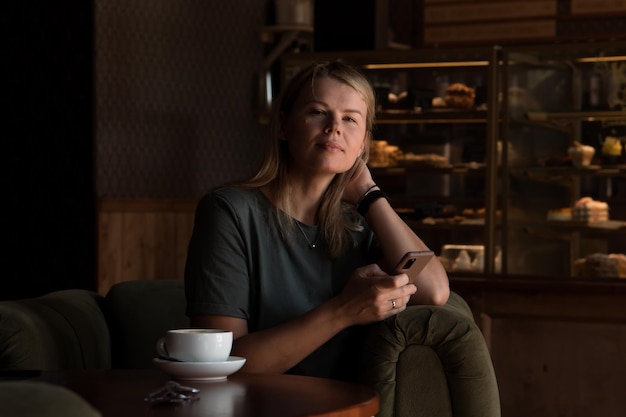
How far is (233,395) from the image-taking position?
1.69 meters

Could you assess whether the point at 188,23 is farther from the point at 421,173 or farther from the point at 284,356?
the point at 284,356

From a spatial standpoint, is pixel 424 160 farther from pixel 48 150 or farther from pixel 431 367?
pixel 431 367

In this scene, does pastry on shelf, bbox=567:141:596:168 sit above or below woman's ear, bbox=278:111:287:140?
below

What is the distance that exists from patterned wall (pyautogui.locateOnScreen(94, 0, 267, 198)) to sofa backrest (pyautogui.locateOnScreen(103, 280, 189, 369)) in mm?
4095

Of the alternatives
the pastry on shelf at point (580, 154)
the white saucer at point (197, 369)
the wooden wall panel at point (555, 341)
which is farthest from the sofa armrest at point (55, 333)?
the pastry on shelf at point (580, 154)

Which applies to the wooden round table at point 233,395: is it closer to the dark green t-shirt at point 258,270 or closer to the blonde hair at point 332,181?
the dark green t-shirt at point 258,270

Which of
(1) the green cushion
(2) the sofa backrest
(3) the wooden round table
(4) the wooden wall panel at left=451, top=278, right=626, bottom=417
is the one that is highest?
(1) the green cushion

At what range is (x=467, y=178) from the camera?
530 cm

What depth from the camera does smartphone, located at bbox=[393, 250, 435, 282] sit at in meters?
2.17

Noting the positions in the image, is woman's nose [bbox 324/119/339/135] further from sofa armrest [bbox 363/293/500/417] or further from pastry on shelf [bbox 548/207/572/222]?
pastry on shelf [bbox 548/207/572/222]

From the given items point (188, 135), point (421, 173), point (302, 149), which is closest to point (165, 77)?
point (188, 135)

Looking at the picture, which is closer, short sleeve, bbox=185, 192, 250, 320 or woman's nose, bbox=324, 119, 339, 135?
short sleeve, bbox=185, 192, 250, 320

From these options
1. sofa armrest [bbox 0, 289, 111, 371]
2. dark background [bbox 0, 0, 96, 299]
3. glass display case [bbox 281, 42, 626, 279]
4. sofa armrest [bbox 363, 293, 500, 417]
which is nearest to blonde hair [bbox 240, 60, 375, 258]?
sofa armrest [bbox 363, 293, 500, 417]

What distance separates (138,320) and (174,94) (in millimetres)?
4741
